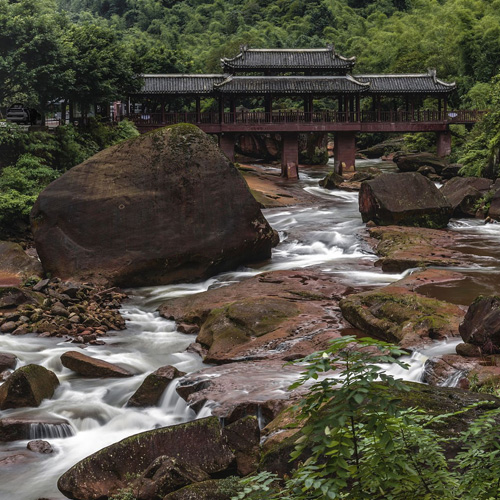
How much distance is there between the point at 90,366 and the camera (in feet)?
38.7

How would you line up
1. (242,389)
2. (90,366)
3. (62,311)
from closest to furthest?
(242,389) < (90,366) < (62,311)

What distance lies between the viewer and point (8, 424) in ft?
31.8

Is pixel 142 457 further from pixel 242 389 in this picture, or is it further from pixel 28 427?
pixel 28 427

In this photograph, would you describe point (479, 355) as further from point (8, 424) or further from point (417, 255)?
point (417, 255)

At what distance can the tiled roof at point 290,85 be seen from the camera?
132 ft

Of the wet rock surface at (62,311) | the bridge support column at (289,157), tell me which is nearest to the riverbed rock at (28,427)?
the wet rock surface at (62,311)

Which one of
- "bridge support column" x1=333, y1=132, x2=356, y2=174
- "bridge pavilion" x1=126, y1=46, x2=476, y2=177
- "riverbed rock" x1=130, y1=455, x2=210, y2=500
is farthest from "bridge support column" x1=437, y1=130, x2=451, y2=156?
"riverbed rock" x1=130, y1=455, x2=210, y2=500

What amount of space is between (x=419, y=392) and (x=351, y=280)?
9636mm

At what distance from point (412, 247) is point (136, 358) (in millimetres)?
9387

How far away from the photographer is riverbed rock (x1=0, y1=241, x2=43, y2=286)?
57.5 ft

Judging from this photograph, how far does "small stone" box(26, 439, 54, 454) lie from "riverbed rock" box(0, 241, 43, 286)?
833 centimetres

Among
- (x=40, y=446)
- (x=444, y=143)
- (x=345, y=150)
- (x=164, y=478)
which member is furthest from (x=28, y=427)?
(x=444, y=143)

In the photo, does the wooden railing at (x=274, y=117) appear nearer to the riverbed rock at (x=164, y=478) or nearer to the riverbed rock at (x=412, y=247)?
the riverbed rock at (x=412, y=247)

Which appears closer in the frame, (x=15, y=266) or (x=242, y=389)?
(x=242, y=389)
